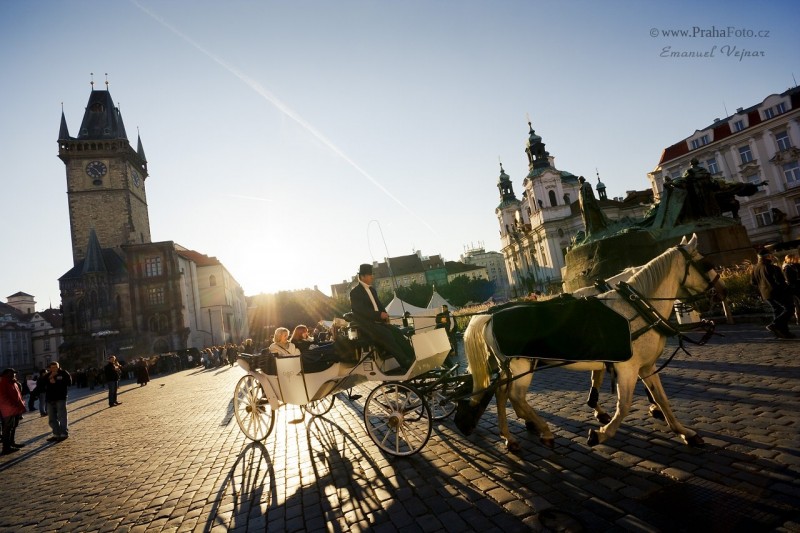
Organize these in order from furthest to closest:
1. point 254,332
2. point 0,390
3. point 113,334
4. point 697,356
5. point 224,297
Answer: point 254,332 → point 224,297 → point 113,334 → point 0,390 → point 697,356

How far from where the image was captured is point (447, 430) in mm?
5980

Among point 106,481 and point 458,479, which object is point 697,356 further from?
point 106,481

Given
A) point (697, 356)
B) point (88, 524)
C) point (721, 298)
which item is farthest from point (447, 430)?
point (697, 356)

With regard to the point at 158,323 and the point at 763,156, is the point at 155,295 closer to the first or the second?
the point at 158,323

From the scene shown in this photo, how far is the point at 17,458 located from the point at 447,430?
973 cm

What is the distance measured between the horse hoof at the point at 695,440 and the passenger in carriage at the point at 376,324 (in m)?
3.10

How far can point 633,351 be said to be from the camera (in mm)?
4191

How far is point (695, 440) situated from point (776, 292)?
712cm

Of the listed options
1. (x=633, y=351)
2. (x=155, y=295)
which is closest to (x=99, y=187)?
(x=155, y=295)

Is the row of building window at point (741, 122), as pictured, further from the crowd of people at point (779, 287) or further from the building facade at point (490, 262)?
the building facade at point (490, 262)

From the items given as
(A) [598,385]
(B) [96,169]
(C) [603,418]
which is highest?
(B) [96,169]

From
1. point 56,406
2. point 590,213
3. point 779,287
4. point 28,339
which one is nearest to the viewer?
point 779,287

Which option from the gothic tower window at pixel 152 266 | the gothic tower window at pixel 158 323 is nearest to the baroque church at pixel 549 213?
the gothic tower window at pixel 158 323

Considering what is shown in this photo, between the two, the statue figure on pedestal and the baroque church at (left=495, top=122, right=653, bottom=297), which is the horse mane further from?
the baroque church at (left=495, top=122, right=653, bottom=297)
